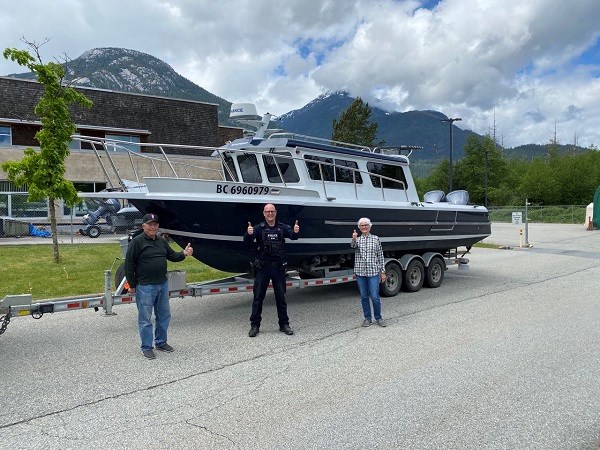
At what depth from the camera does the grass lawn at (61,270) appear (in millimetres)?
9727

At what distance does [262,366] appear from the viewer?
5.55 meters

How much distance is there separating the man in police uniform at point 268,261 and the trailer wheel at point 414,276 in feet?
12.6

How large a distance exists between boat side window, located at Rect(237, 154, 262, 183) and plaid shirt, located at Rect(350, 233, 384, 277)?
2.28 meters

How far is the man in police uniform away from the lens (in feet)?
22.2

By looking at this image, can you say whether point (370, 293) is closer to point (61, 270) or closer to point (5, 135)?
point (61, 270)

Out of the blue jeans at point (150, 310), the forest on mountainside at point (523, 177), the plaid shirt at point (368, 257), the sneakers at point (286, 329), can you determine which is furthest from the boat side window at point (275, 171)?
the forest on mountainside at point (523, 177)

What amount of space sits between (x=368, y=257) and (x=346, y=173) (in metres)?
2.55

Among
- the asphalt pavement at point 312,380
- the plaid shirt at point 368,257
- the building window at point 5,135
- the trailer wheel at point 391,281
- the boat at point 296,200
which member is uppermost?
the building window at point 5,135

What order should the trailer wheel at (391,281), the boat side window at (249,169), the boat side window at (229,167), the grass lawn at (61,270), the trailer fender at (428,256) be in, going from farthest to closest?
the trailer fender at (428,256) → the grass lawn at (61,270) → the trailer wheel at (391,281) → the boat side window at (229,167) → the boat side window at (249,169)

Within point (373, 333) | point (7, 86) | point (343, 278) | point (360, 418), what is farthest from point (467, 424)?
point (7, 86)

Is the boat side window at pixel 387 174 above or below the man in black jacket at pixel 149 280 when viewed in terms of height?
above

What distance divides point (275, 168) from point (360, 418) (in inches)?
207

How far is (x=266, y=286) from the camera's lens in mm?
6895

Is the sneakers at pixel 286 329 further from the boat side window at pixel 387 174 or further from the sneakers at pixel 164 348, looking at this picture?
the boat side window at pixel 387 174
